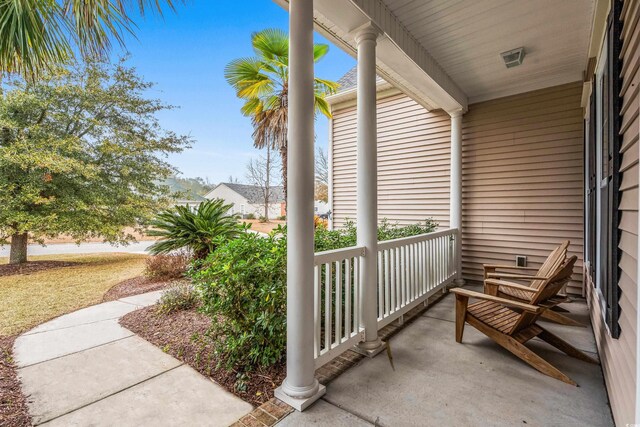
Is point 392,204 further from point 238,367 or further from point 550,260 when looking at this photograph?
point 238,367

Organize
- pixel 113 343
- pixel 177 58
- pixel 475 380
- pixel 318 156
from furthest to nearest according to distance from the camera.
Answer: pixel 318 156 < pixel 177 58 < pixel 113 343 < pixel 475 380

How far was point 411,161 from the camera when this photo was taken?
538 centimetres

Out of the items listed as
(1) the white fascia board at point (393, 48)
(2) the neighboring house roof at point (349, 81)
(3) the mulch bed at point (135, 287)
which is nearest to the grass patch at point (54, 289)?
(3) the mulch bed at point (135, 287)

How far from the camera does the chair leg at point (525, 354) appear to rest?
6.86ft

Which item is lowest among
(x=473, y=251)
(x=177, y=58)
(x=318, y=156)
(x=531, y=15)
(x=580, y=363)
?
(x=580, y=363)

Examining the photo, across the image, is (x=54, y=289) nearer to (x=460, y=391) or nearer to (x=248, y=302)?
(x=248, y=302)

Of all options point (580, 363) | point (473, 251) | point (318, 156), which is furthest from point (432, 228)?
point (318, 156)

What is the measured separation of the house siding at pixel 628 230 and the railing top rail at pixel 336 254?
1532 mm

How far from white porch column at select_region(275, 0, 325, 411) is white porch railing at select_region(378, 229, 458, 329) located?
1137 millimetres

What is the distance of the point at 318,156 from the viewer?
15.6 metres

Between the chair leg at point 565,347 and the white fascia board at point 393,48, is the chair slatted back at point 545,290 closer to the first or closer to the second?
the chair leg at point 565,347

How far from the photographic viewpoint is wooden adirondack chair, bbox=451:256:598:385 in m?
2.17

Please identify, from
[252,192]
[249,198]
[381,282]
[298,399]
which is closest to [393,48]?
[381,282]

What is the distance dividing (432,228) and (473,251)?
84 centimetres
